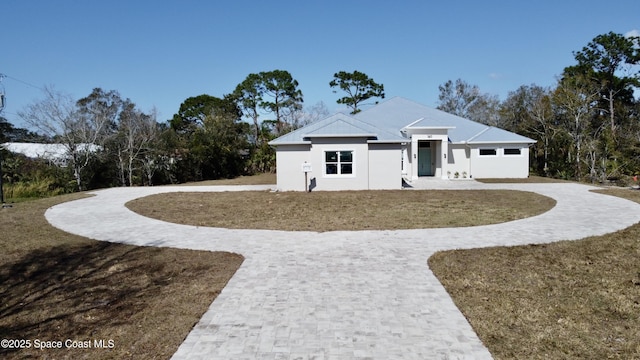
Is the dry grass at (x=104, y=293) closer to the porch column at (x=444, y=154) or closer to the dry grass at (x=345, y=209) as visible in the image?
the dry grass at (x=345, y=209)

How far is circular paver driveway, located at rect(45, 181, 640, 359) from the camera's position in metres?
3.99

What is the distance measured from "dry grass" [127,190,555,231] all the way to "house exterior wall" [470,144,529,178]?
803 cm

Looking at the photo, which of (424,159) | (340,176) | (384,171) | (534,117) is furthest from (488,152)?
(340,176)

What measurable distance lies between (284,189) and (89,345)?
15643 millimetres

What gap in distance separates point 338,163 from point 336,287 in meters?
13.7

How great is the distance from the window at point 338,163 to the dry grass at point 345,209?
1.52 metres

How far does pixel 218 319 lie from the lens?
4660 millimetres

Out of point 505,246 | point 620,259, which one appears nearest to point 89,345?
point 505,246

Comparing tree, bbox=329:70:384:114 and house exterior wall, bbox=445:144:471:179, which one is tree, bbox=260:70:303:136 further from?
house exterior wall, bbox=445:144:471:179

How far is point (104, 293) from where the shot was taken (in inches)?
219

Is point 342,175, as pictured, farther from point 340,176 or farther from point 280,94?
point 280,94

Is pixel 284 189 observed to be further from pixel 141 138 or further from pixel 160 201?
pixel 141 138

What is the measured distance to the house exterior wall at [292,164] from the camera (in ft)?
63.8

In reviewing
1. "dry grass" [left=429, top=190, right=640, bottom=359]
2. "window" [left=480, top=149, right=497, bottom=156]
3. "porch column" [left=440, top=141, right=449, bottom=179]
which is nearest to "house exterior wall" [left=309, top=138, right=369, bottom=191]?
"porch column" [left=440, top=141, right=449, bottom=179]
